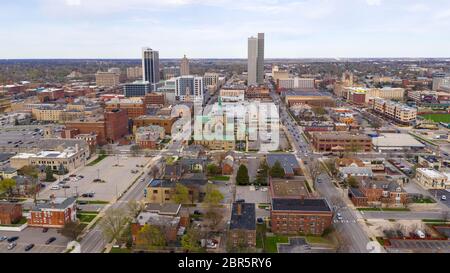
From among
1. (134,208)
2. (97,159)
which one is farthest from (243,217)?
(97,159)

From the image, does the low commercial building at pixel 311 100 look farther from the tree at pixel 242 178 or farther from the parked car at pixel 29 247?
the parked car at pixel 29 247

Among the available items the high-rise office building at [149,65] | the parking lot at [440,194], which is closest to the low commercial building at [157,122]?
the parking lot at [440,194]

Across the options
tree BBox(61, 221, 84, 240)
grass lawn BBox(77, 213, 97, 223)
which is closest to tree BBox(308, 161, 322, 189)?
grass lawn BBox(77, 213, 97, 223)

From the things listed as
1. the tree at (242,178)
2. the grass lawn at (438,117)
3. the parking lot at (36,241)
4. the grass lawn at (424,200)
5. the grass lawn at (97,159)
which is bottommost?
the parking lot at (36,241)

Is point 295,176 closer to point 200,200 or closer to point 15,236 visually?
point 200,200

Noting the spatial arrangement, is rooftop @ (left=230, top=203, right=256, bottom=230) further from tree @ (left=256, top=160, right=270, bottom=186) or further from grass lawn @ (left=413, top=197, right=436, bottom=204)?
grass lawn @ (left=413, top=197, right=436, bottom=204)

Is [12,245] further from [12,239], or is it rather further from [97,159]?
[97,159]
